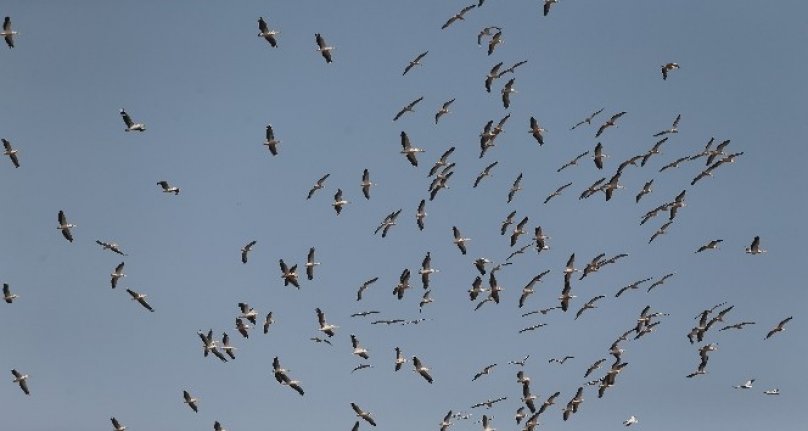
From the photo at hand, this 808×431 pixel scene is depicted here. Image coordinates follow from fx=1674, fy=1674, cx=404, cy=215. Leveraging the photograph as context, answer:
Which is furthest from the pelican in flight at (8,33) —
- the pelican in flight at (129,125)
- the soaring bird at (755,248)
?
the soaring bird at (755,248)

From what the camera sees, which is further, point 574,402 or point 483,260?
point 574,402

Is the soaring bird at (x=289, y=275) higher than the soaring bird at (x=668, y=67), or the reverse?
the soaring bird at (x=668, y=67)

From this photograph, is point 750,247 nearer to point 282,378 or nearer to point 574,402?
point 574,402

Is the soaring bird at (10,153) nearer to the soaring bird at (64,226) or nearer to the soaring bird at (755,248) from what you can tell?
the soaring bird at (64,226)

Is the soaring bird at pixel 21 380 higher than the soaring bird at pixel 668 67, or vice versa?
the soaring bird at pixel 668 67

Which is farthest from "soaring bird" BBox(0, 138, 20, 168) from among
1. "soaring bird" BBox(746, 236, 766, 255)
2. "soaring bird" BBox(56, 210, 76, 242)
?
"soaring bird" BBox(746, 236, 766, 255)

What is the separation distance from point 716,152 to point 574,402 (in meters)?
19.1

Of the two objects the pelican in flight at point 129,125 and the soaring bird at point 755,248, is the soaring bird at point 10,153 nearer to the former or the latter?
the pelican in flight at point 129,125

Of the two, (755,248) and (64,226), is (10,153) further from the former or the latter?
(755,248)

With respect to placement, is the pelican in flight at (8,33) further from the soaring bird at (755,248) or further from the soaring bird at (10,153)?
the soaring bird at (755,248)

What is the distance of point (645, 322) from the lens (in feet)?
347

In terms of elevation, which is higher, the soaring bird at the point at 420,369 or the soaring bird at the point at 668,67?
the soaring bird at the point at 668,67

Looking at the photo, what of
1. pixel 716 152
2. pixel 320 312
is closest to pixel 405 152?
pixel 320 312

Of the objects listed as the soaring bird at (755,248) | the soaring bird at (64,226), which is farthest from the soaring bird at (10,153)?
the soaring bird at (755,248)
